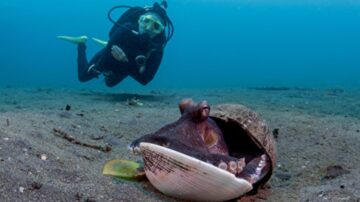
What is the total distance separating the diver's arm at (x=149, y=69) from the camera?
10.8 meters

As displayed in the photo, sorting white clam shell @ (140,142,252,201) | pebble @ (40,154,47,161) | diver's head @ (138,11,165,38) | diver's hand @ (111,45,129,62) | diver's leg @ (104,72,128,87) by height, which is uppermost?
diver's head @ (138,11,165,38)

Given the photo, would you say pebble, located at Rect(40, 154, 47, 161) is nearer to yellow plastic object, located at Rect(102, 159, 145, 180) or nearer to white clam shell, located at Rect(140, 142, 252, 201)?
yellow plastic object, located at Rect(102, 159, 145, 180)

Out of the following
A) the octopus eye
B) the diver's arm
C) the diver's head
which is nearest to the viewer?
the octopus eye

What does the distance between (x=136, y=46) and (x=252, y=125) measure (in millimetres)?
7192

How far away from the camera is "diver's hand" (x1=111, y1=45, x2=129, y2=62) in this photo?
33.7 feet

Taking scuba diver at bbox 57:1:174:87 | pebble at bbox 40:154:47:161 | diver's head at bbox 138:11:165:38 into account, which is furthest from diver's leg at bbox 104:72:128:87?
pebble at bbox 40:154:47:161

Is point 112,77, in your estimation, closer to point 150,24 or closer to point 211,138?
point 150,24

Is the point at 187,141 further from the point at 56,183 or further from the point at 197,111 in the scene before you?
the point at 56,183

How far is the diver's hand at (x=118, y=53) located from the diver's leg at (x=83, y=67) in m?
1.51

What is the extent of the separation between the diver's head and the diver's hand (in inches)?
26.6

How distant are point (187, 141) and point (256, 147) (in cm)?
83

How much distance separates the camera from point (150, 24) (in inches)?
411

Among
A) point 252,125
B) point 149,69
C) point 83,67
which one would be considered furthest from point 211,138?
point 83,67

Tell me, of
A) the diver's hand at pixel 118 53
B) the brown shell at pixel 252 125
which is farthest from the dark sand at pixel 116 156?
the diver's hand at pixel 118 53
